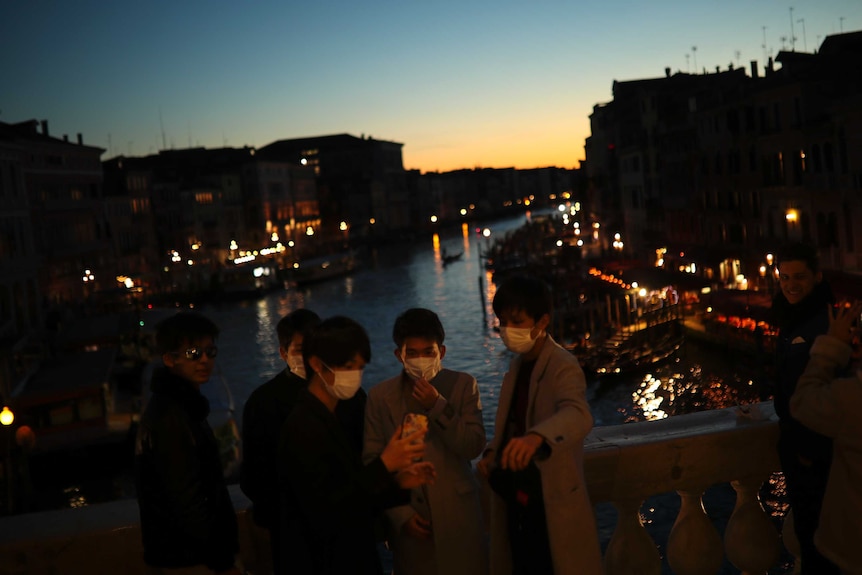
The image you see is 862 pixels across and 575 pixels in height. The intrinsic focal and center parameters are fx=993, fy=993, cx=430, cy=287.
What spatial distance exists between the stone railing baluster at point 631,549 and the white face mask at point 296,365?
40.0 inches

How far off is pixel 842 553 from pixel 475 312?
38531 mm

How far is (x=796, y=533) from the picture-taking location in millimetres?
2852

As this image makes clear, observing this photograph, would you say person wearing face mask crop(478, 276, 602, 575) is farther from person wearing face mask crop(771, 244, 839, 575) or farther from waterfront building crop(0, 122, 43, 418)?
waterfront building crop(0, 122, 43, 418)

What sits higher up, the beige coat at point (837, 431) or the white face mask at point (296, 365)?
the white face mask at point (296, 365)

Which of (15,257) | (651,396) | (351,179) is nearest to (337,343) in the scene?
(651,396)

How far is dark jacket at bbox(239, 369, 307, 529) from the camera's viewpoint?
109 inches

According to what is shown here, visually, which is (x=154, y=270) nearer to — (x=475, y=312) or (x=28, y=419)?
(x=475, y=312)

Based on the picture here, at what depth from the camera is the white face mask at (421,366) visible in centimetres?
268

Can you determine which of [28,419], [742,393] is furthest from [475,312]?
[28,419]

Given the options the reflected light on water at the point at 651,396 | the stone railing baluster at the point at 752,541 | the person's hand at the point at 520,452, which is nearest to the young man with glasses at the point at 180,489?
the person's hand at the point at 520,452

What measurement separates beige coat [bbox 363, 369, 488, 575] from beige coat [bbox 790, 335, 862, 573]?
83 centimetres

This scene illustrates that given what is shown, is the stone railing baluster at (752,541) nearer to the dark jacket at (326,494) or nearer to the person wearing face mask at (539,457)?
the person wearing face mask at (539,457)

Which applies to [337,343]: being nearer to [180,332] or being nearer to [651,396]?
[180,332]

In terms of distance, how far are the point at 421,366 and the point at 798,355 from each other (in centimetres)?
103
